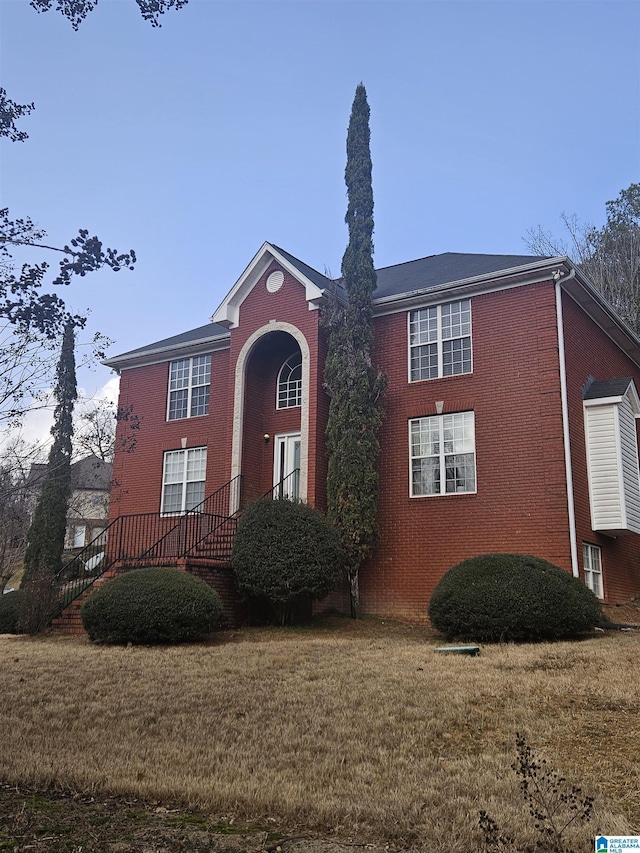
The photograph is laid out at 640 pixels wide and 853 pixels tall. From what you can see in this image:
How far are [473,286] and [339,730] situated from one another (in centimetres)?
1178

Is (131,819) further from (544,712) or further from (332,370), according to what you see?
(332,370)

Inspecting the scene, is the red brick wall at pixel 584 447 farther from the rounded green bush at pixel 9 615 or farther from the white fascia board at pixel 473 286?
the rounded green bush at pixel 9 615

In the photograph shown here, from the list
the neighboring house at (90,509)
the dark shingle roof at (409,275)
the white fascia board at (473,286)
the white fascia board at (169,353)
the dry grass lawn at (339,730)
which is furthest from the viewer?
the neighboring house at (90,509)

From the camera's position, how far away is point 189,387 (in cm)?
2153

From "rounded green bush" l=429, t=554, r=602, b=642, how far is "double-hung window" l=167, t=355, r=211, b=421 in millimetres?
10281

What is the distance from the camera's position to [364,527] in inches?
643

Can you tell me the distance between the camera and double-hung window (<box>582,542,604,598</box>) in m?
15.8

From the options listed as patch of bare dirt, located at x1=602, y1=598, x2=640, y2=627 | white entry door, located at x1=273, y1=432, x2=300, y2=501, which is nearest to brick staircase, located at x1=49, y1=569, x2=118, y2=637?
white entry door, located at x1=273, y1=432, x2=300, y2=501

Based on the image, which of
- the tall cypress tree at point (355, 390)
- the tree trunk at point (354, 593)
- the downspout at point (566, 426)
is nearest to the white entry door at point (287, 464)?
the tall cypress tree at point (355, 390)

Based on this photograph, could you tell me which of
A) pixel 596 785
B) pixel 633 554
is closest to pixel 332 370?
pixel 633 554

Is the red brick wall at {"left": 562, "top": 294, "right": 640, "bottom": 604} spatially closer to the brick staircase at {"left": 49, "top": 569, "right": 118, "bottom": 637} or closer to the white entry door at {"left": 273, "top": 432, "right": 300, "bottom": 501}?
the white entry door at {"left": 273, "top": 432, "right": 300, "bottom": 501}

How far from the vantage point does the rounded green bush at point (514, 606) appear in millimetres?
12070

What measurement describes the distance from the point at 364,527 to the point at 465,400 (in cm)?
351

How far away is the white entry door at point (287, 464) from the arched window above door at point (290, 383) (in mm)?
860
